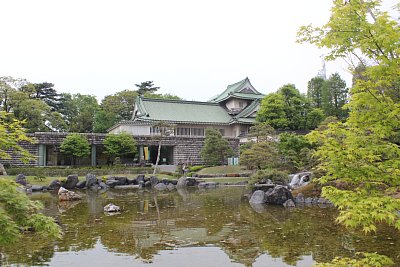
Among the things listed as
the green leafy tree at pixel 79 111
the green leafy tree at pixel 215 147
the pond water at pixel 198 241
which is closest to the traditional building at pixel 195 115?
the green leafy tree at pixel 215 147

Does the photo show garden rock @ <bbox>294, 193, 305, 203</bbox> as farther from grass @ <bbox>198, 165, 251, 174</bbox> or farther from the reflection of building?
the reflection of building

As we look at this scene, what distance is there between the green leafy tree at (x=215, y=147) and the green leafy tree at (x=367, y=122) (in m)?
30.2

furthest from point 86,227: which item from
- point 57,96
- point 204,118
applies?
point 57,96

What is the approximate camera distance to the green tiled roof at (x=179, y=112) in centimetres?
4316

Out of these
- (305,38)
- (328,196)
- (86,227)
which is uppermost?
(305,38)

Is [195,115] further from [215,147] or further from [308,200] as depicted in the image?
[308,200]

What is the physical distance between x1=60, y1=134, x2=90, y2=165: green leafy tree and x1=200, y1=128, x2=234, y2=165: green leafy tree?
1255 cm

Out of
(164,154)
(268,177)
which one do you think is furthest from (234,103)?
(268,177)

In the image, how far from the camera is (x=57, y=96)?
54.7m

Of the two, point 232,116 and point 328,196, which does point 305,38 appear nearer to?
point 328,196

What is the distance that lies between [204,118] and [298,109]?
12.4 meters

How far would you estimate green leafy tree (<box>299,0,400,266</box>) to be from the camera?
4.71 metres

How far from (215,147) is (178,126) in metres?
9.89

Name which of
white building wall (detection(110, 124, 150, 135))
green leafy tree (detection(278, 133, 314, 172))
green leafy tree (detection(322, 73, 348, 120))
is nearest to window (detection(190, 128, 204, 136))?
white building wall (detection(110, 124, 150, 135))
